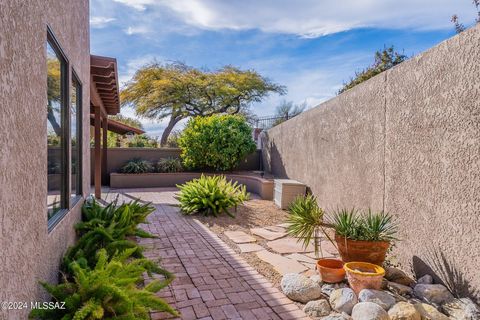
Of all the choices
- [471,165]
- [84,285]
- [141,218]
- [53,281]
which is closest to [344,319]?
[471,165]

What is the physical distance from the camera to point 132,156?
1374 cm

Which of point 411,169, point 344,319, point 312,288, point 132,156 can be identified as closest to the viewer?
point 344,319

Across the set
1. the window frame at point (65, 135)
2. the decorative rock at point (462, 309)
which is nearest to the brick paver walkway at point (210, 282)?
the window frame at point (65, 135)

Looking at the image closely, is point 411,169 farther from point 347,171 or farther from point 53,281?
point 53,281

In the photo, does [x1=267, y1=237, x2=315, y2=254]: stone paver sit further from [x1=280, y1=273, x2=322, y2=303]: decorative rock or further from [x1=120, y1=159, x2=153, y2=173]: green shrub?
[x1=120, y1=159, x2=153, y2=173]: green shrub

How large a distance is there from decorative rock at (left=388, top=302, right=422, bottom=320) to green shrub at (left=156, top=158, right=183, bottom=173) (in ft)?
38.1

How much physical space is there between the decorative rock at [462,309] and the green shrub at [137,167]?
11833mm

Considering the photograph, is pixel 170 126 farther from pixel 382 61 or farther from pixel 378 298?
pixel 378 298

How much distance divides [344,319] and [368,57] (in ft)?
49.8

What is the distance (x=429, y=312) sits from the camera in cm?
311

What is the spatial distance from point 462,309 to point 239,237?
3.80 meters

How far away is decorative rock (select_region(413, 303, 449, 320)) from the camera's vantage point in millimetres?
3068

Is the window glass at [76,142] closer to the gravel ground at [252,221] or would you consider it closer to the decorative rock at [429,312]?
the gravel ground at [252,221]

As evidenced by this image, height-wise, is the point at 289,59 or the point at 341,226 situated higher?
the point at 289,59
